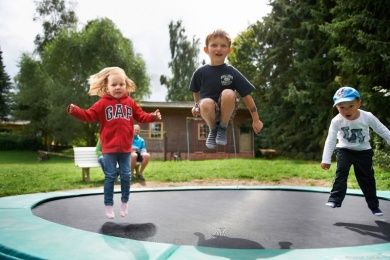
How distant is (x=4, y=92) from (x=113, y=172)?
98.3ft

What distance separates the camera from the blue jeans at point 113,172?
2.97 m

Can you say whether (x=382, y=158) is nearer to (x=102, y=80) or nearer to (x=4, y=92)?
(x=102, y=80)

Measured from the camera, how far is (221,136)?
2.94m

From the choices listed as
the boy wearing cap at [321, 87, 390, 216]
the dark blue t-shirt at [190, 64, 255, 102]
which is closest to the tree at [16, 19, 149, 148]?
the dark blue t-shirt at [190, 64, 255, 102]

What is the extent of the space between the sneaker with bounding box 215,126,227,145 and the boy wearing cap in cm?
81

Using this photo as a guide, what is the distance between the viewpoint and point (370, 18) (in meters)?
9.81

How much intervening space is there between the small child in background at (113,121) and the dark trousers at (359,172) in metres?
1.65

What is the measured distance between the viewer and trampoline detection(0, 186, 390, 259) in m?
2.05

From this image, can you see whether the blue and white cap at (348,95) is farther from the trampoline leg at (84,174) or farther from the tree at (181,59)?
the tree at (181,59)

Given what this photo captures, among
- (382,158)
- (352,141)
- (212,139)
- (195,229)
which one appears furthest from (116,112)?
(382,158)

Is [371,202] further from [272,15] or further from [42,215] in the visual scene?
[272,15]

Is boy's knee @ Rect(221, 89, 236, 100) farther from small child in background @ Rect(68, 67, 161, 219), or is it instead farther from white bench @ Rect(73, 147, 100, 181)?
white bench @ Rect(73, 147, 100, 181)

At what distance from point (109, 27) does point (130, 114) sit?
62.5 feet

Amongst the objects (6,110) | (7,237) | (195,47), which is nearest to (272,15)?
(195,47)
